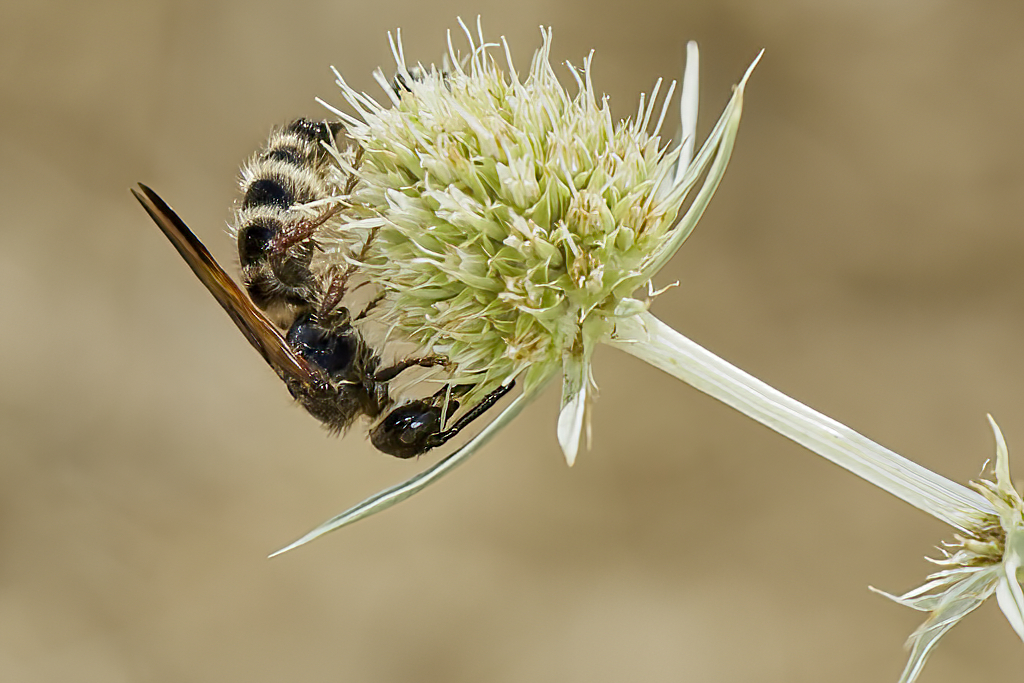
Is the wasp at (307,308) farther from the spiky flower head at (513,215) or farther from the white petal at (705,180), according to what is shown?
the white petal at (705,180)

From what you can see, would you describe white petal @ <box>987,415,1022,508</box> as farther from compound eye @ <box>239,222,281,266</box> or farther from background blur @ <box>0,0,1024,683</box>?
background blur @ <box>0,0,1024,683</box>

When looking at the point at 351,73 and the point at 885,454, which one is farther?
the point at 351,73

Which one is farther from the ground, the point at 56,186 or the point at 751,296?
the point at 56,186

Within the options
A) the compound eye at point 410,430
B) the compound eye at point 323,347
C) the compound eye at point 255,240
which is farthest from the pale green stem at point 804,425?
the compound eye at point 255,240

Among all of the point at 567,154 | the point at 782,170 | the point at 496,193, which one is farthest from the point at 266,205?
the point at 782,170

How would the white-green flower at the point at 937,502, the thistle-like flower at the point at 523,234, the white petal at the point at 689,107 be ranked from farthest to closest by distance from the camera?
1. the white petal at the point at 689,107
2. the thistle-like flower at the point at 523,234
3. the white-green flower at the point at 937,502

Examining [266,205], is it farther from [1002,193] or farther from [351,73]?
[1002,193]

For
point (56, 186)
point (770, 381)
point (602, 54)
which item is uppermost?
point (56, 186)
